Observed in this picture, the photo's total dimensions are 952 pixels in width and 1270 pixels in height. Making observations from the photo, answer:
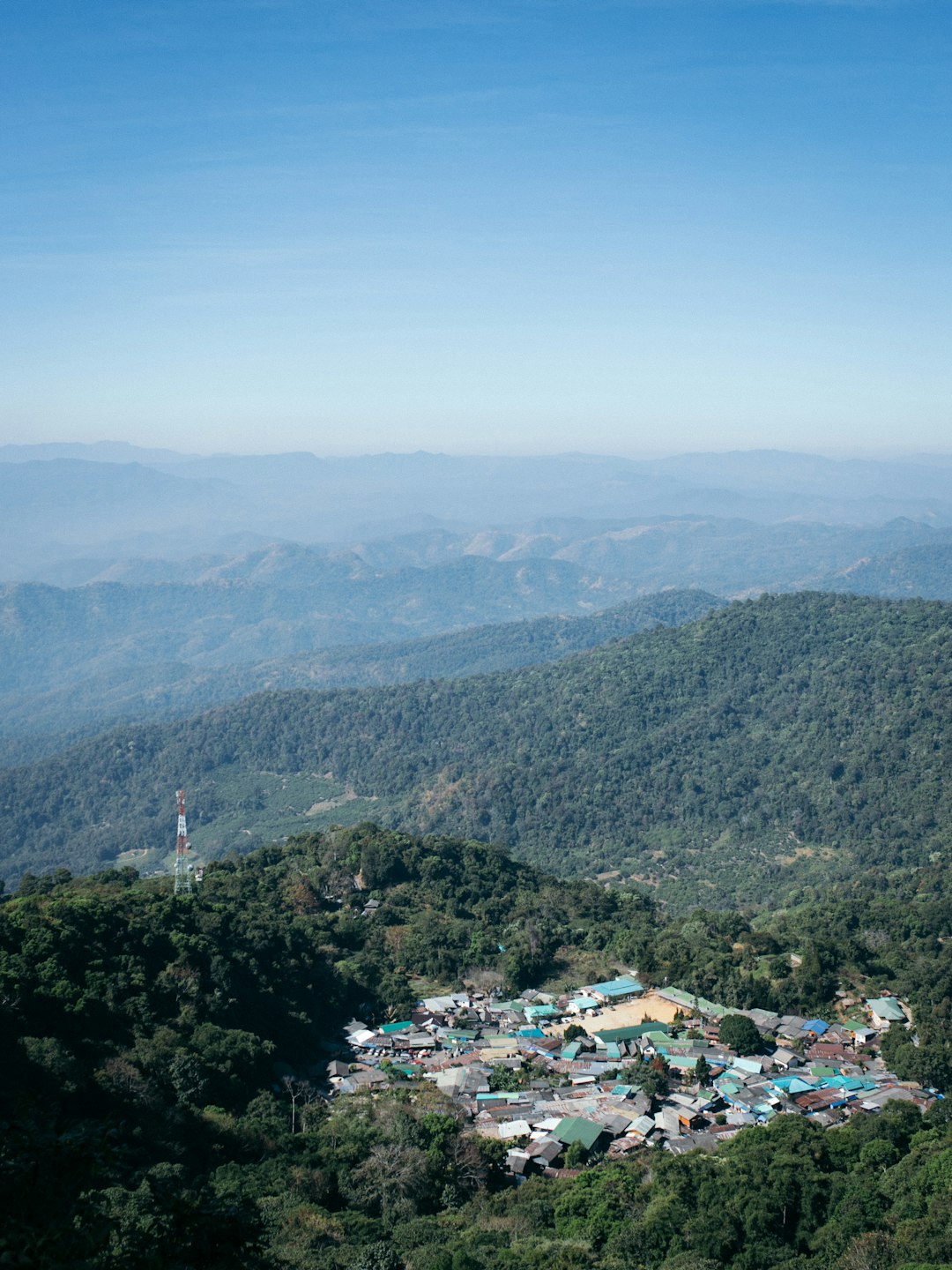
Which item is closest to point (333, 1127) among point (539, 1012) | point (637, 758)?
point (539, 1012)

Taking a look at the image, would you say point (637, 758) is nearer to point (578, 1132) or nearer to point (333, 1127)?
point (578, 1132)

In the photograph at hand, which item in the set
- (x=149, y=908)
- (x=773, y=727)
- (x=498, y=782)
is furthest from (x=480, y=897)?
(x=773, y=727)

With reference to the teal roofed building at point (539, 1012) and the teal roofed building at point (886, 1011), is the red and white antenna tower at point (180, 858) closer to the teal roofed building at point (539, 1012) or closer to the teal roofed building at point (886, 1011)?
the teal roofed building at point (539, 1012)

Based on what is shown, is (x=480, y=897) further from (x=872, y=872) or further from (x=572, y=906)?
(x=872, y=872)

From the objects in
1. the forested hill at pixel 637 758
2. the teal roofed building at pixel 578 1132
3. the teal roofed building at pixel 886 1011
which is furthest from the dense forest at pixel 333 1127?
the forested hill at pixel 637 758

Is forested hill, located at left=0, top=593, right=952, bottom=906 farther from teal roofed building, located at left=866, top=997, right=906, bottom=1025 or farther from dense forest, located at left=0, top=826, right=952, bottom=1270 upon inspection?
teal roofed building, located at left=866, top=997, right=906, bottom=1025

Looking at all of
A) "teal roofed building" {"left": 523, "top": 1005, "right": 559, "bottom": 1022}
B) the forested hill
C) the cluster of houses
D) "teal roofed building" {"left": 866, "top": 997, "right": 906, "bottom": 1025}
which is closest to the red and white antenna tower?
the cluster of houses
